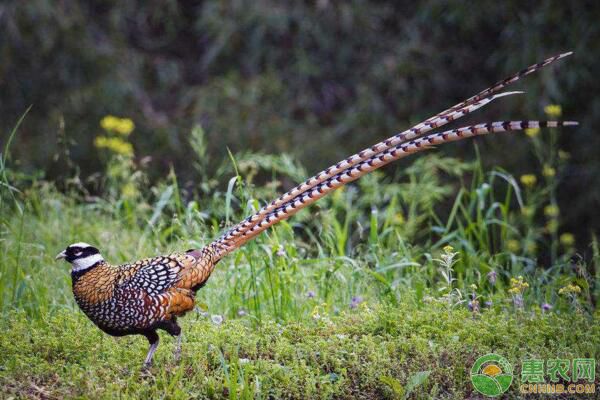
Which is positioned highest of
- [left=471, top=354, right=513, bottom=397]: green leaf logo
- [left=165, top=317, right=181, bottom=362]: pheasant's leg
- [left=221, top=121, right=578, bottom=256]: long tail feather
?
[left=221, top=121, right=578, bottom=256]: long tail feather

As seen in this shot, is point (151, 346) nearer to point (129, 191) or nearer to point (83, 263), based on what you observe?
point (83, 263)

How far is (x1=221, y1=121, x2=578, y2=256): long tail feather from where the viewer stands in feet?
15.5

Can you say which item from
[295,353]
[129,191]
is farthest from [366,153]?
[129,191]

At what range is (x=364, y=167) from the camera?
5.01 metres

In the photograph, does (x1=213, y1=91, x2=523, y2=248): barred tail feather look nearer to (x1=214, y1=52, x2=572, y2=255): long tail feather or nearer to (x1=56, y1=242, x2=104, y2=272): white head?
(x1=214, y1=52, x2=572, y2=255): long tail feather

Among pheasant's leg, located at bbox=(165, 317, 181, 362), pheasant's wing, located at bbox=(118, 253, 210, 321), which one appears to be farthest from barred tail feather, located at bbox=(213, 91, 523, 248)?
pheasant's leg, located at bbox=(165, 317, 181, 362)

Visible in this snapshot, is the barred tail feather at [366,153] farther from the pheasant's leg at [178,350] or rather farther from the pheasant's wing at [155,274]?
the pheasant's leg at [178,350]

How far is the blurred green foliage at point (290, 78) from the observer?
9.90 metres

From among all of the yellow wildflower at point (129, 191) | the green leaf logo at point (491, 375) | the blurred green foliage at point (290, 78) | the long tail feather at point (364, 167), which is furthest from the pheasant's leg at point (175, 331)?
the blurred green foliage at point (290, 78)

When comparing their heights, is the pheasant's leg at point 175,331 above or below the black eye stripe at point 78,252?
below

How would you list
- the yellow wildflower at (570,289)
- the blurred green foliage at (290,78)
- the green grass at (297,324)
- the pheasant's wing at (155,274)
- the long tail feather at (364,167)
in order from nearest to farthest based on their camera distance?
the long tail feather at (364,167) < the green grass at (297,324) < the pheasant's wing at (155,274) < the yellow wildflower at (570,289) < the blurred green foliage at (290,78)

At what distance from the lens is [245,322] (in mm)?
5984

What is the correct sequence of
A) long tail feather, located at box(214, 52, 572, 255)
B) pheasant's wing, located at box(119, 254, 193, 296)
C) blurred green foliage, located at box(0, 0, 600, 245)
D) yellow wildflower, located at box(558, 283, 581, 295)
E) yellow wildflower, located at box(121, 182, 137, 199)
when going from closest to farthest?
1. long tail feather, located at box(214, 52, 572, 255)
2. pheasant's wing, located at box(119, 254, 193, 296)
3. yellow wildflower, located at box(558, 283, 581, 295)
4. yellow wildflower, located at box(121, 182, 137, 199)
5. blurred green foliage, located at box(0, 0, 600, 245)

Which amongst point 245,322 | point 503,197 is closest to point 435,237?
point 503,197
